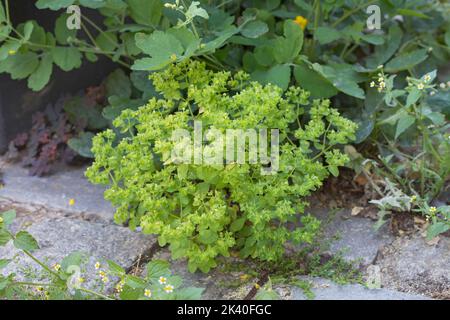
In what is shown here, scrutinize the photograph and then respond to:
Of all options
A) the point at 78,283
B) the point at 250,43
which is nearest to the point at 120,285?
the point at 78,283

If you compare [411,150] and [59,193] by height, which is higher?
[411,150]

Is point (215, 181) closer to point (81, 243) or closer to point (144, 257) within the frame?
point (144, 257)

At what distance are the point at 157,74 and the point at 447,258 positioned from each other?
41.6 inches

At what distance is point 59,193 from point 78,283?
84 centimetres

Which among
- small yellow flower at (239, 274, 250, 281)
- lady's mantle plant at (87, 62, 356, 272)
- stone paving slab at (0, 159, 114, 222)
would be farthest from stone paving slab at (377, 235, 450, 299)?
stone paving slab at (0, 159, 114, 222)

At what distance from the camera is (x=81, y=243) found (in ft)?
7.34

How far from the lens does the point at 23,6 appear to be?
2715 millimetres

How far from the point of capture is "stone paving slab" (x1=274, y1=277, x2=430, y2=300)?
195cm

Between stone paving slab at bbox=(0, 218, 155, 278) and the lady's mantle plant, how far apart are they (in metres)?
0.14

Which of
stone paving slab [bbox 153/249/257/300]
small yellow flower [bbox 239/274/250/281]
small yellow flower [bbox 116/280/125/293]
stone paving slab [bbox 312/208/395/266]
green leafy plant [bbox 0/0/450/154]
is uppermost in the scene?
green leafy plant [bbox 0/0/450/154]

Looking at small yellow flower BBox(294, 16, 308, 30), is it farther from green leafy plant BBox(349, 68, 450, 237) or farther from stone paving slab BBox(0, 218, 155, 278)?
stone paving slab BBox(0, 218, 155, 278)

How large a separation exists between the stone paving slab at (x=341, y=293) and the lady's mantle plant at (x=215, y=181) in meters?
0.12

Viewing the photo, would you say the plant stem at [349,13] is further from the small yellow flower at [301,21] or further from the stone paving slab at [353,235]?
the stone paving slab at [353,235]

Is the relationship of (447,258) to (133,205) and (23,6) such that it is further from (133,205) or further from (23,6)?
(23,6)
